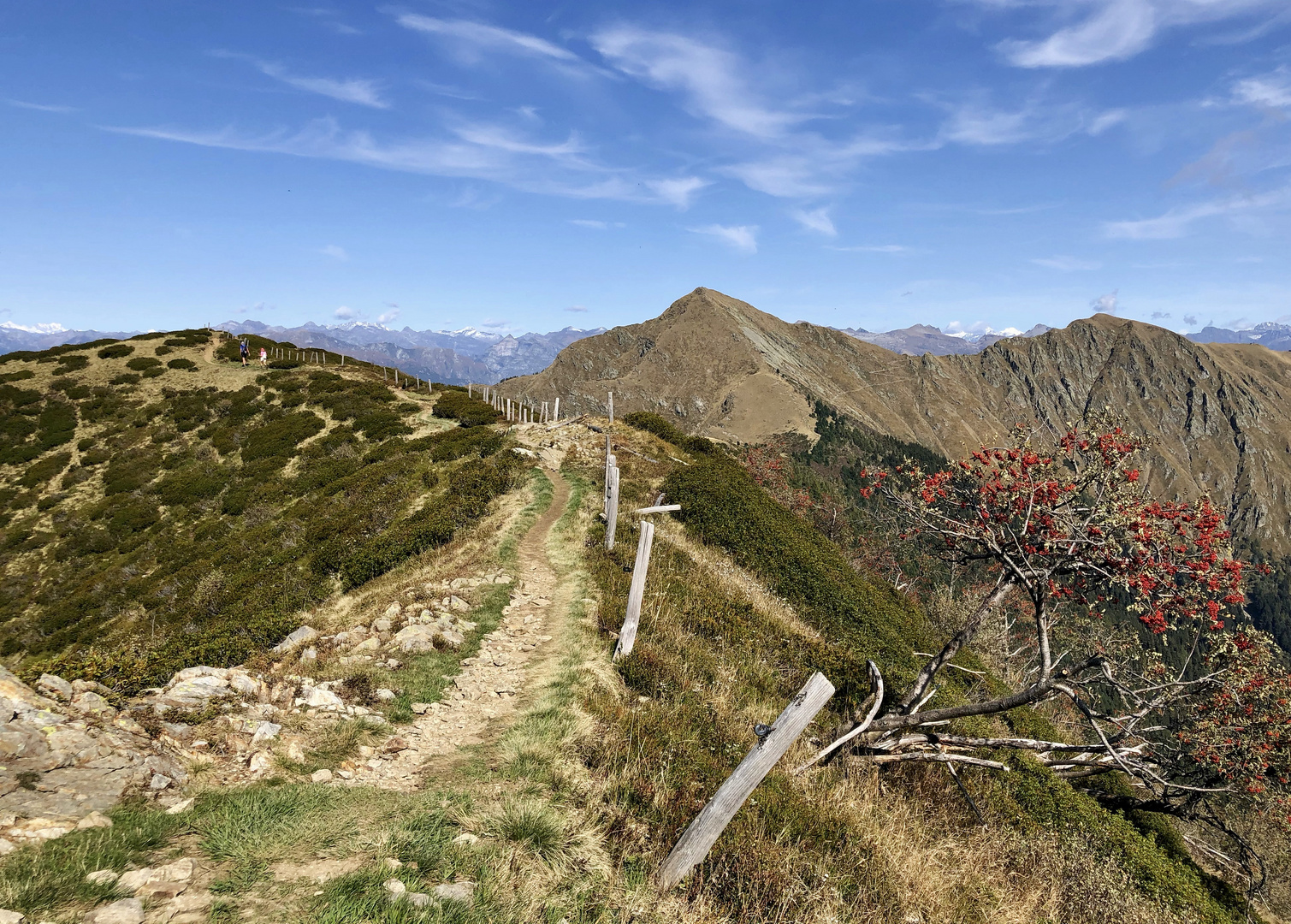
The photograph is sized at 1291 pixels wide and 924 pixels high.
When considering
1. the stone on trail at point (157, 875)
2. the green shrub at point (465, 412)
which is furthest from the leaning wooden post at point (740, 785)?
the green shrub at point (465, 412)

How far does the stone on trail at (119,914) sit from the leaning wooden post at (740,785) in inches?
186

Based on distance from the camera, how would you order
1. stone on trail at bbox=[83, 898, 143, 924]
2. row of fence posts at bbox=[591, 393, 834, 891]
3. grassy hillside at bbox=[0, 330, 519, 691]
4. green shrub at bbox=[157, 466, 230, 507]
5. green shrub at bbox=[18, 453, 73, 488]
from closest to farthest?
stone on trail at bbox=[83, 898, 143, 924] < row of fence posts at bbox=[591, 393, 834, 891] < grassy hillside at bbox=[0, 330, 519, 691] < green shrub at bbox=[157, 466, 230, 507] < green shrub at bbox=[18, 453, 73, 488]

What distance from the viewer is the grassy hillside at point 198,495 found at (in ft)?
67.0

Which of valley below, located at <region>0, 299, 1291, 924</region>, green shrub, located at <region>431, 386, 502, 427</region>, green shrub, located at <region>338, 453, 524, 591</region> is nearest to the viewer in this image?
valley below, located at <region>0, 299, 1291, 924</region>

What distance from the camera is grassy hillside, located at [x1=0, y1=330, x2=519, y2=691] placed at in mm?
20422

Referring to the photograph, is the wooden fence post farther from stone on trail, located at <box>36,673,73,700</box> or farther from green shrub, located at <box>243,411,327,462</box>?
green shrub, located at <box>243,411,327,462</box>

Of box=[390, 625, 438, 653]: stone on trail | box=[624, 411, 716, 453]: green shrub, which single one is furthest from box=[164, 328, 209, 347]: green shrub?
box=[390, 625, 438, 653]: stone on trail

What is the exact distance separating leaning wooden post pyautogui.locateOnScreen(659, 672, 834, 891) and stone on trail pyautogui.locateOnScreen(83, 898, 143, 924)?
471cm

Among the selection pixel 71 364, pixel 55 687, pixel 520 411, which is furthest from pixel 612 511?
pixel 71 364

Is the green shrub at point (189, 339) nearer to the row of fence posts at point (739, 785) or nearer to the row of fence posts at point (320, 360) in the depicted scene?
the row of fence posts at point (320, 360)

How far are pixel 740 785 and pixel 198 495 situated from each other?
127ft

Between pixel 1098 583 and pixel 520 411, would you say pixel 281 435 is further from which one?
pixel 1098 583

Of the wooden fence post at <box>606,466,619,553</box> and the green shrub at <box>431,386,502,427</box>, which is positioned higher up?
the green shrub at <box>431,386,502,427</box>

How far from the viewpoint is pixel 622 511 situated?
23391 mm
